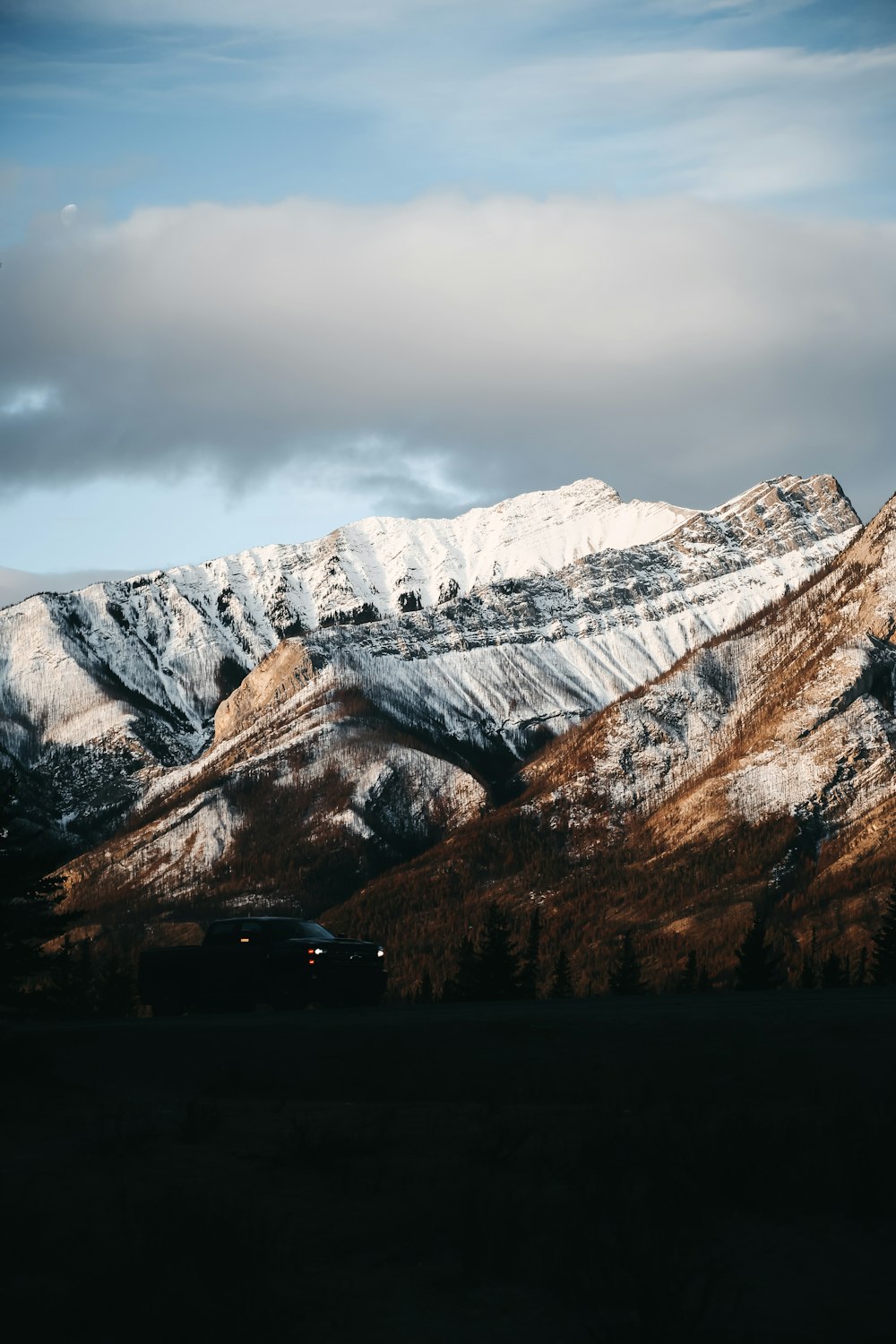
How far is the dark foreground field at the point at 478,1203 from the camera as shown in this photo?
1097 cm

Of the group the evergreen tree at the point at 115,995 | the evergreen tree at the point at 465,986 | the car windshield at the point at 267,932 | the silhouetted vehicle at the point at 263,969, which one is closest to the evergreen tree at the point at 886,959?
the evergreen tree at the point at 465,986

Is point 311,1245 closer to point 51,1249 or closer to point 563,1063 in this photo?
point 51,1249

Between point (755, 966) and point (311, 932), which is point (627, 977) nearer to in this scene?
point (755, 966)

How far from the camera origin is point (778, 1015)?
25.0m

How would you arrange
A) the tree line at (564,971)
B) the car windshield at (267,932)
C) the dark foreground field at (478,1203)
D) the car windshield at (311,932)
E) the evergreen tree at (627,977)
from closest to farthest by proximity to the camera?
the dark foreground field at (478,1203) → the car windshield at (267,932) → the car windshield at (311,932) → the tree line at (564,971) → the evergreen tree at (627,977)

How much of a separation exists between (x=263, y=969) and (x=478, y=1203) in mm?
23465

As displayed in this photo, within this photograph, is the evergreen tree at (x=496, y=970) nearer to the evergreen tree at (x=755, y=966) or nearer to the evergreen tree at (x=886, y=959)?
the evergreen tree at (x=755, y=966)

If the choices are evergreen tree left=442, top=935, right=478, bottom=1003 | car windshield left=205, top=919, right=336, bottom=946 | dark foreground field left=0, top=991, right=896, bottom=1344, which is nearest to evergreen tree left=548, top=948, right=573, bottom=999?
evergreen tree left=442, top=935, right=478, bottom=1003

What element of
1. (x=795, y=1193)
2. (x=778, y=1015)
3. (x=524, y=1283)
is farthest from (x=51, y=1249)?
(x=778, y=1015)

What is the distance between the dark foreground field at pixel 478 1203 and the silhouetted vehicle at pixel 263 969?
43.2ft

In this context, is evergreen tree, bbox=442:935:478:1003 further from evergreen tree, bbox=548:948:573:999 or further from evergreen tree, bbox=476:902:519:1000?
evergreen tree, bbox=548:948:573:999

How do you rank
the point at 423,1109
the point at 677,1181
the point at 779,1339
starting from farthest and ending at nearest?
the point at 423,1109, the point at 677,1181, the point at 779,1339

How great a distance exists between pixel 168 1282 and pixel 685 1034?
547 inches

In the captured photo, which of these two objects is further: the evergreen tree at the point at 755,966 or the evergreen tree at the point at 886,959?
the evergreen tree at the point at 755,966
